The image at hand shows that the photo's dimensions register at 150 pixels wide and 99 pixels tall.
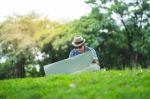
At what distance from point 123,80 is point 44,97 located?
55.4 inches

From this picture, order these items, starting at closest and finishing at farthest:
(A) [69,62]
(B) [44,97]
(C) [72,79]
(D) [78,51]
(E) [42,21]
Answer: (B) [44,97] → (C) [72,79] → (A) [69,62] → (D) [78,51] → (E) [42,21]

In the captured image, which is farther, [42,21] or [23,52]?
[42,21]

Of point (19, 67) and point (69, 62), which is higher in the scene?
point (69, 62)

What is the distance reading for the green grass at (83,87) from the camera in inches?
308

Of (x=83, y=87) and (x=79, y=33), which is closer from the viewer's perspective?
(x=83, y=87)

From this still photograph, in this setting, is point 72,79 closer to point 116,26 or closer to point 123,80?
point 123,80

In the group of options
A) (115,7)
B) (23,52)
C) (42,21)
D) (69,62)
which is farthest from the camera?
(42,21)

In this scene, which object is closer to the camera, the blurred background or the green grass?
the green grass

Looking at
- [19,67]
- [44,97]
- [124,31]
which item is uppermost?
[44,97]

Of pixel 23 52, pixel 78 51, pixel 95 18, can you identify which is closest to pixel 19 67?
pixel 23 52

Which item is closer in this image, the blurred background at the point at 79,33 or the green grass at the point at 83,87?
the green grass at the point at 83,87

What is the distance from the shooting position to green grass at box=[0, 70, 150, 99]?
308 inches

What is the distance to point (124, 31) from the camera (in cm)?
4406

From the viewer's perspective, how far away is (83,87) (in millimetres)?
8711
